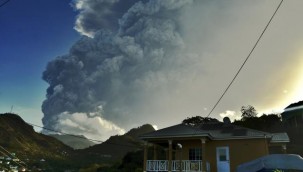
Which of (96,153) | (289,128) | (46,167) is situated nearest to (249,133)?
(289,128)

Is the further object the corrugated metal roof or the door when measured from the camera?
the corrugated metal roof

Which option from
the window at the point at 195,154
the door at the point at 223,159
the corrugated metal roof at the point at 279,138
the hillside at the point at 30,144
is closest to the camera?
the door at the point at 223,159

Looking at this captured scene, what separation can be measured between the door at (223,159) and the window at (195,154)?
1670mm

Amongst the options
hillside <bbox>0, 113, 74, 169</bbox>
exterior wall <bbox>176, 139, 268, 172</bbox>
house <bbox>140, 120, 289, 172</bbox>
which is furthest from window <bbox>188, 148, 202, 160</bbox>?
hillside <bbox>0, 113, 74, 169</bbox>

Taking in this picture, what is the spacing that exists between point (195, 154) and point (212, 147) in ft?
5.47

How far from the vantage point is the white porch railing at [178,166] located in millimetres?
22291

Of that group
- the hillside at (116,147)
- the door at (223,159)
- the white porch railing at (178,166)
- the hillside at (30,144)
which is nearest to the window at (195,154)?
the white porch railing at (178,166)

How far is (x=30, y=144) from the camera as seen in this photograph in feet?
297

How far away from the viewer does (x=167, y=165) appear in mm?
23562

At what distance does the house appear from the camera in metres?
22.4

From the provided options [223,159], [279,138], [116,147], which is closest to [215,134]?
[223,159]

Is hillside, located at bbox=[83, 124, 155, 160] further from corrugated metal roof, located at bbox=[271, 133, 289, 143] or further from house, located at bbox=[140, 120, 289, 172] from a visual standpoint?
corrugated metal roof, located at bbox=[271, 133, 289, 143]

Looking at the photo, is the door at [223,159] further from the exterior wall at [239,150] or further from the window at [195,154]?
the window at [195,154]

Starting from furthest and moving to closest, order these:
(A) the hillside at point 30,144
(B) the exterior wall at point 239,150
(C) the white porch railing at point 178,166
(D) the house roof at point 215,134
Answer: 1. (A) the hillside at point 30,144
2. (B) the exterior wall at point 239,150
3. (D) the house roof at point 215,134
4. (C) the white porch railing at point 178,166
